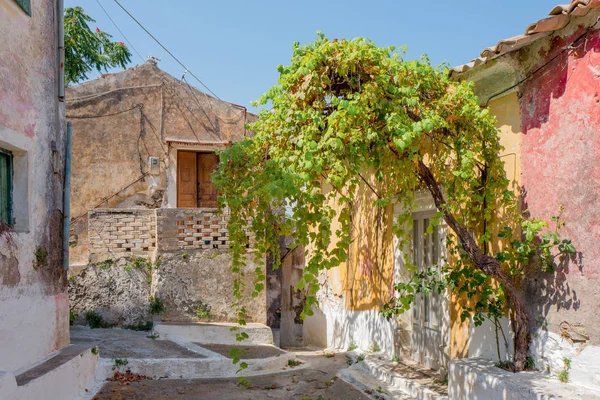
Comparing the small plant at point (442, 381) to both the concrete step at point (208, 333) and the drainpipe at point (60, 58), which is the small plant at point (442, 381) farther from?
the drainpipe at point (60, 58)

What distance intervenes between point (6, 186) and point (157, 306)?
15.7 ft

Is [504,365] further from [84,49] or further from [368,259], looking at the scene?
[84,49]

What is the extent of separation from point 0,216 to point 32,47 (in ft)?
5.68

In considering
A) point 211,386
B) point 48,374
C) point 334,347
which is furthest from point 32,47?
point 334,347

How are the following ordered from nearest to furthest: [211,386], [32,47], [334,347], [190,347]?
1. [32,47]
2. [211,386]
3. [190,347]
4. [334,347]

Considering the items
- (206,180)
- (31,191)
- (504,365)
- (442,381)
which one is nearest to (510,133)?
(504,365)

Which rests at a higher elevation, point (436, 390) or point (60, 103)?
point (60, 103)

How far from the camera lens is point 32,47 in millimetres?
5578

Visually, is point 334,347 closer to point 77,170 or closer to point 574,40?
point 574,40

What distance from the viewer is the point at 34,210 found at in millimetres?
5613

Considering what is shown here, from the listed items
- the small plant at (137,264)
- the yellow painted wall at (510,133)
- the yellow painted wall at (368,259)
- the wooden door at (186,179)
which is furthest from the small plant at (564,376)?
the wooden door at (186,179)

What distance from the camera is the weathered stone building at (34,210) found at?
196 inches

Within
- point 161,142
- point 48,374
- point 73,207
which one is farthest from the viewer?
point 161,142

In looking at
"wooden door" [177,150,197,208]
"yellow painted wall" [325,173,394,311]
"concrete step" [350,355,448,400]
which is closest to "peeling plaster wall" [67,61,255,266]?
"wooden door" [177,150,197,208]
